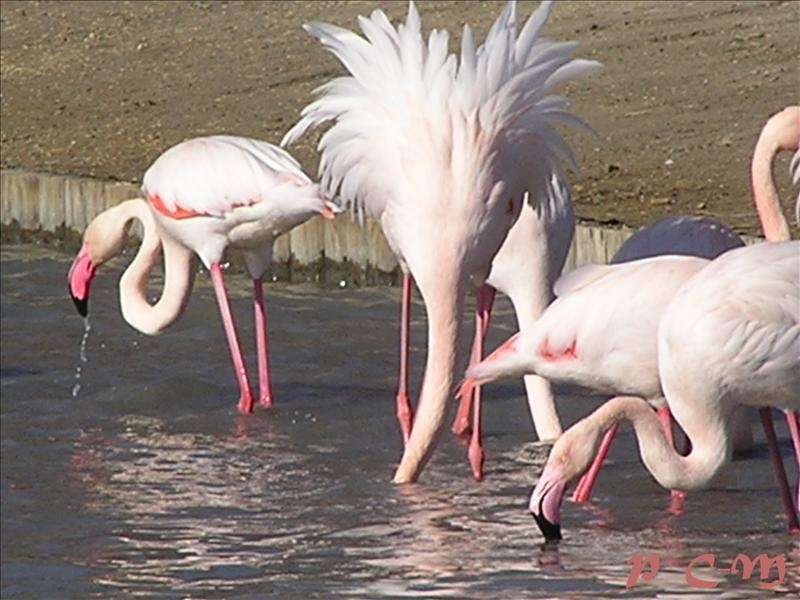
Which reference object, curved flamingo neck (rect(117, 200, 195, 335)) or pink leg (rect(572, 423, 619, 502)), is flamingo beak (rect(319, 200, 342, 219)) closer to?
curved flamingo neck (rect(117, 200, 195, 335))

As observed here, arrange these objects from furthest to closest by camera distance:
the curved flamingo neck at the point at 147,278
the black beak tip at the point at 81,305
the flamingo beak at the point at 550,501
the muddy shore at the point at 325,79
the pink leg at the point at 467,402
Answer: the muddy shore at the point at 325,79, the black beak tip at the point at 81,305, the curved flamingo neck at the point at 147,278, the pink leg at the point at 467,402, the flamingo beak at the point at 550,501

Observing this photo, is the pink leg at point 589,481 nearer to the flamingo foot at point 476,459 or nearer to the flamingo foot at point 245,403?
the flamingo foot at point 476,459

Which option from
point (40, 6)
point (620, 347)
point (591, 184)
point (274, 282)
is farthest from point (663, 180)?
point (40, 6)

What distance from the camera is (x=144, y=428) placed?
24.3 ft

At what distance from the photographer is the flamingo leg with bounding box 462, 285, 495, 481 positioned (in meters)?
6.54

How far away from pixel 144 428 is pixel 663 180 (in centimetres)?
314

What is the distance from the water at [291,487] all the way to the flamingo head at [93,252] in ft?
0.69

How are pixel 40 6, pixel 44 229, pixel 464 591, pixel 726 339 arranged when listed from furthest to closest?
1. pixel 40 6
2. pixel 44 229
3. pixel 726 339
4. pixel 464 591

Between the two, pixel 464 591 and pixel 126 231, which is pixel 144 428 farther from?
pixel 464 591

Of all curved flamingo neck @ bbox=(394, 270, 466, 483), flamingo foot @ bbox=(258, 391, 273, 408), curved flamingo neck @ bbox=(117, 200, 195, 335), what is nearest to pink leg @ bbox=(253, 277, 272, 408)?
flamingo foot @ bbox=(258, 391, 273, 408)

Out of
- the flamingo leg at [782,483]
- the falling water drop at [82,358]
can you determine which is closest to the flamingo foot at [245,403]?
the falling water drop at [82,358]

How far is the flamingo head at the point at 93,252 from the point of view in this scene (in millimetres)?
8477

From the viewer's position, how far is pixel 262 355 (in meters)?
7.89

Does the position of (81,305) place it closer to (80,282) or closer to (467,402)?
(80,282)
